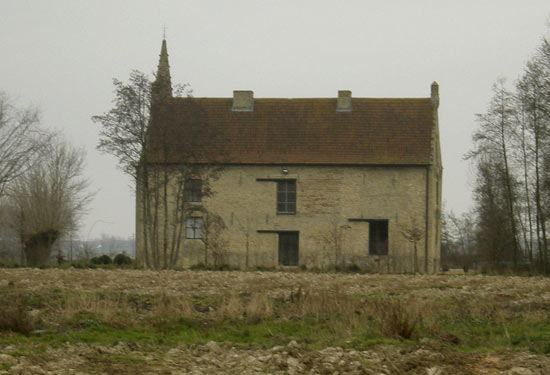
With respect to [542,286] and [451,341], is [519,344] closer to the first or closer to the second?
[451,341]

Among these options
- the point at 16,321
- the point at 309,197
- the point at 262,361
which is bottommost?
the point at 262,361

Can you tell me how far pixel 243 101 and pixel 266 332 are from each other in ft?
104

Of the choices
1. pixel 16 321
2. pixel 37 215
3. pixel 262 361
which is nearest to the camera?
pixel 262 361

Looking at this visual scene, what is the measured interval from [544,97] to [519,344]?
23.2 m

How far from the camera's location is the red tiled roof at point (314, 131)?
137 ft

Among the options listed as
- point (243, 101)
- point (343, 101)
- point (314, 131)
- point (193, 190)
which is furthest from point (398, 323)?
point (243, 101)

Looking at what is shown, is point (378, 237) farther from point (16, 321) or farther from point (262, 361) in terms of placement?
point (262, 361)

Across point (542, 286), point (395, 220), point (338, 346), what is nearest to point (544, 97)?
point (395, 220)

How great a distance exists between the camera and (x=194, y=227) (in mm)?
42156

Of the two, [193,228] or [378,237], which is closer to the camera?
[378,237]

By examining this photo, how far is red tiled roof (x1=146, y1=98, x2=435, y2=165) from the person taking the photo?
41.8 m

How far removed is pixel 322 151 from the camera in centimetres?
4247

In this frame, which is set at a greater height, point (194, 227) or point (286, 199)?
point (286, 199)

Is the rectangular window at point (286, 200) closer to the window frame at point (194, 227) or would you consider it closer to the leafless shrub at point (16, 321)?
the window frame at point (194, 227)
